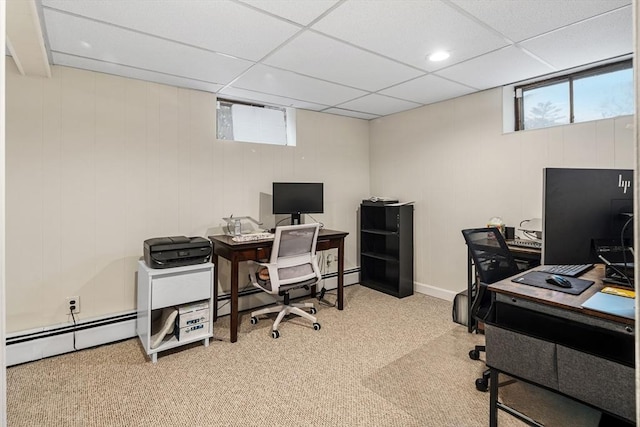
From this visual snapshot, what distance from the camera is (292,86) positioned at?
3225 millimetres

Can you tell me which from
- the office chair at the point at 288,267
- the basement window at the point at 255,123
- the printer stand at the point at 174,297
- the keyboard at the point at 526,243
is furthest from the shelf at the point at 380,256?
the printer stand at the point at 174,297

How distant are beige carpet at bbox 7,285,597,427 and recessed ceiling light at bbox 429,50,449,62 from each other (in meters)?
2.33

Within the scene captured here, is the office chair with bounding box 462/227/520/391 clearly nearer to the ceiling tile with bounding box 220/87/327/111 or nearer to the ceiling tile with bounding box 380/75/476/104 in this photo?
the ceiling tile with bounding box 380/75/476/104

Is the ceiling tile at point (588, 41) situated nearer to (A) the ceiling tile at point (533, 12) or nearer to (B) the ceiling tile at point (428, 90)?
(A) the ceiling tile at point (533, 12)

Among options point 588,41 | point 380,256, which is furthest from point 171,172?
point 588,41

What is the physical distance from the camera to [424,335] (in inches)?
117

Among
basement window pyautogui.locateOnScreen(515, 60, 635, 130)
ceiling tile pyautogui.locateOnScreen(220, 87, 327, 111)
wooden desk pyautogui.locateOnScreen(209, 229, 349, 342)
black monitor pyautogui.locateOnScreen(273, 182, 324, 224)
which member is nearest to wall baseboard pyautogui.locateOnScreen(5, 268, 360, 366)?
wooden desk pyautogui.locateOnScreen(209, 229, 349, 342)

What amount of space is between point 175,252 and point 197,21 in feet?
5.54

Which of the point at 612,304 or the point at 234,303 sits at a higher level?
the point at 612,304

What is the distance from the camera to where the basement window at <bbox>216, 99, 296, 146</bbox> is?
361 centimetres

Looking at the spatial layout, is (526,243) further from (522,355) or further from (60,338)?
(60,338)

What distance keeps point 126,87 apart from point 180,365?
7.88 ft

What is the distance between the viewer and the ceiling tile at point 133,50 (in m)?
2.07

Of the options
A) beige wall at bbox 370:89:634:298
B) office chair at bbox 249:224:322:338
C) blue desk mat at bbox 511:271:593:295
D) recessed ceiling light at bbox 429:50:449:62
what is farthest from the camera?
office chair at bbox 249:224:322:338
